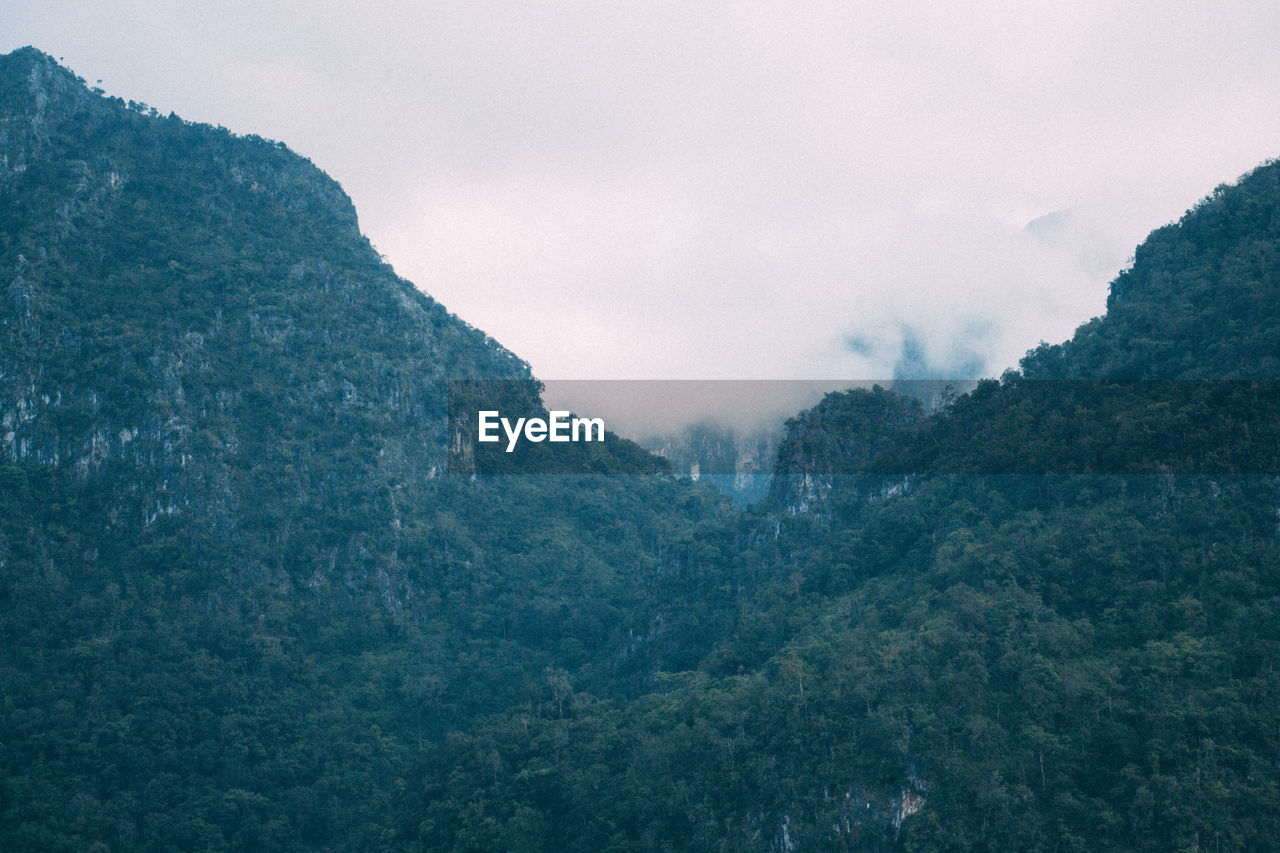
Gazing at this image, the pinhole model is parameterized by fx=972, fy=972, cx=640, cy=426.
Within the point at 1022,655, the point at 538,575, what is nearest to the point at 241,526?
the point at 538,575

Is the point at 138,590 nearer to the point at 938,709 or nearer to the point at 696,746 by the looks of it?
the point at 696,746

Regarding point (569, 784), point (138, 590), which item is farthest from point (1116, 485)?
point (138, 590)

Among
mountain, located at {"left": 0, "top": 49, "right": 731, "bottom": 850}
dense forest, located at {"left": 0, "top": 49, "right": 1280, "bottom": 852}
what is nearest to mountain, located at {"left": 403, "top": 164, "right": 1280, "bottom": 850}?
dense forest, located at {"left": 0, "top": 49, "right": 1280, "bottom": 852}

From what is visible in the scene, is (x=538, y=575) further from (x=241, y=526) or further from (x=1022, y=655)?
(x=1022, y=655)

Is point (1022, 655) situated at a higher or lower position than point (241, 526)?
lower

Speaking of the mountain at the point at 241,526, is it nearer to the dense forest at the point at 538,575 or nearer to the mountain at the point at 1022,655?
the dense forest at the point at 538,575

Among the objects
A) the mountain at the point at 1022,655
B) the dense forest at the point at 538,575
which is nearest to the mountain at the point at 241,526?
the dense forest at the point at 538,575

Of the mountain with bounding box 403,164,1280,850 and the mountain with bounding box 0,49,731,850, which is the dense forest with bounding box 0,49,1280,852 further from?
the mountain with bounding box 0,49,731,850
